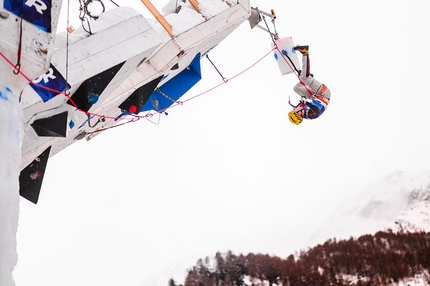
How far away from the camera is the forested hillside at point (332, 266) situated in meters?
31.9

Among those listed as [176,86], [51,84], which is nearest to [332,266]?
[176,86]

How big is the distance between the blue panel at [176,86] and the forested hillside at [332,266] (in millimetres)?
27537

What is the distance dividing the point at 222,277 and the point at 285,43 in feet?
96.8

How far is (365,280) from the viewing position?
31281 millimetres

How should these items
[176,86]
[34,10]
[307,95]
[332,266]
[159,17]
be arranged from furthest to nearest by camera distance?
[332,266] → [307,95] → [176,86] → [159,17] → [34,10]

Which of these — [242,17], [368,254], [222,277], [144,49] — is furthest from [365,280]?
[144,49]

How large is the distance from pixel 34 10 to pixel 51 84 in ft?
4.11

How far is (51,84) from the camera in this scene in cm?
423

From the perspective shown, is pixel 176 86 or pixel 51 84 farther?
pixel 176 86

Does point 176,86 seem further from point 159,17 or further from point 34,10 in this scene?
point 34,10

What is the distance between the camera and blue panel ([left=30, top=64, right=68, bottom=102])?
164 inches

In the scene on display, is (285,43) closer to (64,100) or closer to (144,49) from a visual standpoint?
(144,49)

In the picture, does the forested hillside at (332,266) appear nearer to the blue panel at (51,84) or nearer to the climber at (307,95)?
the climber at (307,95)

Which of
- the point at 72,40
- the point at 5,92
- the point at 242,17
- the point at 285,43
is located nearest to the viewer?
the point at 5,92
